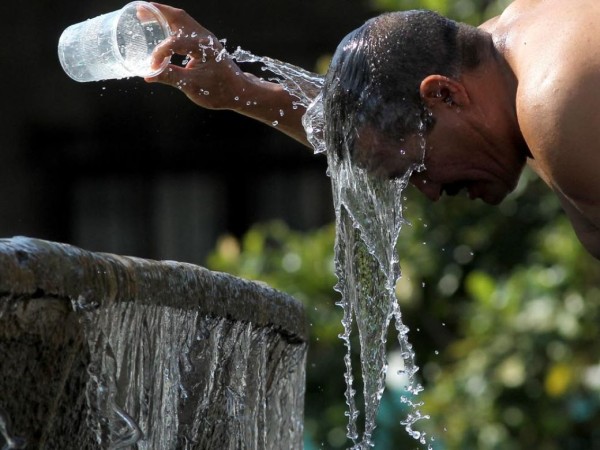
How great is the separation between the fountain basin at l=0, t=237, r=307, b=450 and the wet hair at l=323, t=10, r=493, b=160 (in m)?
0.42

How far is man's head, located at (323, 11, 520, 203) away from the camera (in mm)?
2717

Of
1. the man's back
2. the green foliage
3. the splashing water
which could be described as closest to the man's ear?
the man's back

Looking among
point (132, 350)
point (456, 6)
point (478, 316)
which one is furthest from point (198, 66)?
point (456, 6)

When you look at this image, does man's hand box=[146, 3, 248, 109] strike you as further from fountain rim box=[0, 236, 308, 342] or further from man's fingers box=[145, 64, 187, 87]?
fountain rim box=[0, 236, 308, 342]

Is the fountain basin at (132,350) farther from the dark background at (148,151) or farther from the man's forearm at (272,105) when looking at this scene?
the dark background at (148,151)

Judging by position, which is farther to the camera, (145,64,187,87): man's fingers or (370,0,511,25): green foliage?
(370,0,511,25): green foliage

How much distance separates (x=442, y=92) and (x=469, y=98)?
6 cm

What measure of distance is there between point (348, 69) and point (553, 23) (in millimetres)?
424

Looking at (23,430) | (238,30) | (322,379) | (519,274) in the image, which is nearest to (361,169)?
(23,430)

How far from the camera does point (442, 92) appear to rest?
2719mm

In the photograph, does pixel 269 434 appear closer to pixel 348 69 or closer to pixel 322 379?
pixel 348 69

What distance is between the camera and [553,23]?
2.63 meters

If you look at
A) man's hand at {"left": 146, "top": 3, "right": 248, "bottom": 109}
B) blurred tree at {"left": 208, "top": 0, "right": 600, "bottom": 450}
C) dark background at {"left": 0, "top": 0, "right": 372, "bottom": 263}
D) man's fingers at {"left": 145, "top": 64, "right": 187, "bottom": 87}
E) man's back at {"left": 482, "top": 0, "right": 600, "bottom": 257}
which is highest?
dark background at {"left": 0, "top": 0, "right": 372, "bottom": 263}

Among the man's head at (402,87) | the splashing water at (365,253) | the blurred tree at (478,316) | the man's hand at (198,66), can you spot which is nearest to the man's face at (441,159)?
the man's head at (402,87)
